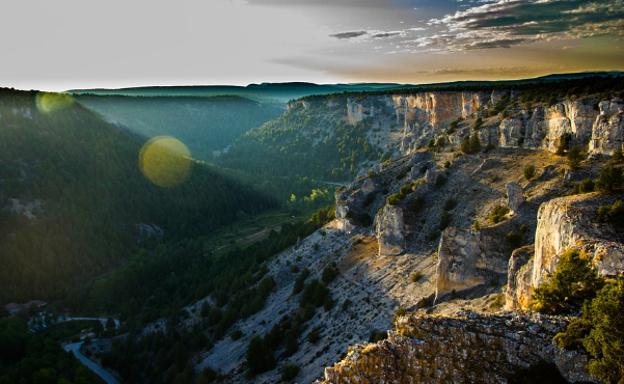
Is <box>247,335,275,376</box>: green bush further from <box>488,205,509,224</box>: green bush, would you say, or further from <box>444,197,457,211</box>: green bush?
<box>488,205,509,224</box>: green bush

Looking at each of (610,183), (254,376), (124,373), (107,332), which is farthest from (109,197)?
(610,183)

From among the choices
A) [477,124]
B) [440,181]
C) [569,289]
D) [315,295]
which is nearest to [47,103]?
[315,295]

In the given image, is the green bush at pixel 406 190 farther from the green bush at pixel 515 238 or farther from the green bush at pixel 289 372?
the green bush at pixel 289 372

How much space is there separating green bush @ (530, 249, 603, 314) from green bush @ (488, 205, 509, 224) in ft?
104

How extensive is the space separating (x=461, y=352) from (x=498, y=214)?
40758 mm

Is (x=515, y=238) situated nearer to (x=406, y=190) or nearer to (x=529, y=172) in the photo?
(x=529, y=172)

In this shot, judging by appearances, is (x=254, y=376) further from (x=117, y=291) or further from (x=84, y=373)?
(x=117, y=291)

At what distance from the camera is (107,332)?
3767 inches

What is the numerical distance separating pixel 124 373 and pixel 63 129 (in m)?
133

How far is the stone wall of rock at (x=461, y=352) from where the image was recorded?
17.8m

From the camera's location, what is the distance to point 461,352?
1872cm

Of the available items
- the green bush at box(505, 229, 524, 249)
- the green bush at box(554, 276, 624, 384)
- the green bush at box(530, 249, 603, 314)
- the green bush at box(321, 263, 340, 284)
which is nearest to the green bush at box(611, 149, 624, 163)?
the green bush at box(505, 229, 524, 249)

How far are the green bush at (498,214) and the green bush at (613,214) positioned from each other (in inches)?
867

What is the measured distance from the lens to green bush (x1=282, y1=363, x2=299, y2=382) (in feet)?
181
